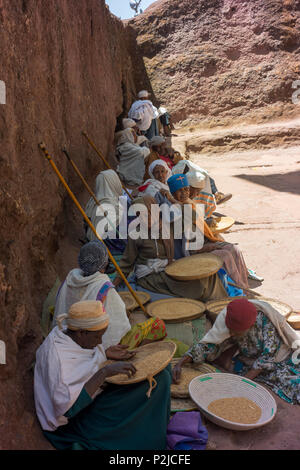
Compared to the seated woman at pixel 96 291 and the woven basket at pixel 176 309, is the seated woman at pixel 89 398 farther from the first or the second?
the woven basket at pixel 176 309

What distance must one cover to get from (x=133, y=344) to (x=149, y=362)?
0.58 m

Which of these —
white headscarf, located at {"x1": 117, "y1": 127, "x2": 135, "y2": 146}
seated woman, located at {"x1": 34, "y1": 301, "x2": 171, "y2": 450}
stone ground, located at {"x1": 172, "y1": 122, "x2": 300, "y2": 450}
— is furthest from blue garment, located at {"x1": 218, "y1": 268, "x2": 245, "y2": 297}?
white headscarf, located at {"x1": 117, "y1": 127, "x2": 135, "y2": 146}

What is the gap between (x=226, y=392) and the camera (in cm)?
332

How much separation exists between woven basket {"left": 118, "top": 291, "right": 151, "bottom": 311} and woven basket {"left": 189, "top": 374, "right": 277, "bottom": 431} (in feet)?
4.59

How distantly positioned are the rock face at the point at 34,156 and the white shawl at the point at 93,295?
0.30 metres

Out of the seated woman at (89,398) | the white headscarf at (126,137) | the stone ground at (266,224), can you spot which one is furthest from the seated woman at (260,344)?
the white headscarf at (126,137)

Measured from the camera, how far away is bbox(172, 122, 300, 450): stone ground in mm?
3066

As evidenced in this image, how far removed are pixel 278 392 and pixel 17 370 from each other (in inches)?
76.4

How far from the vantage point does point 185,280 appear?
4.88 m

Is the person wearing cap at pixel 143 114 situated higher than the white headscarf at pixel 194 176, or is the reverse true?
the person wearing cap at pixel 143 114

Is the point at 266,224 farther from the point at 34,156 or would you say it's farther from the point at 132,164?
the point at 34,156

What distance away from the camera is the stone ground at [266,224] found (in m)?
3.07

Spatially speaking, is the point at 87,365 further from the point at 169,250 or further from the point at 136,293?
the point at 169,250
